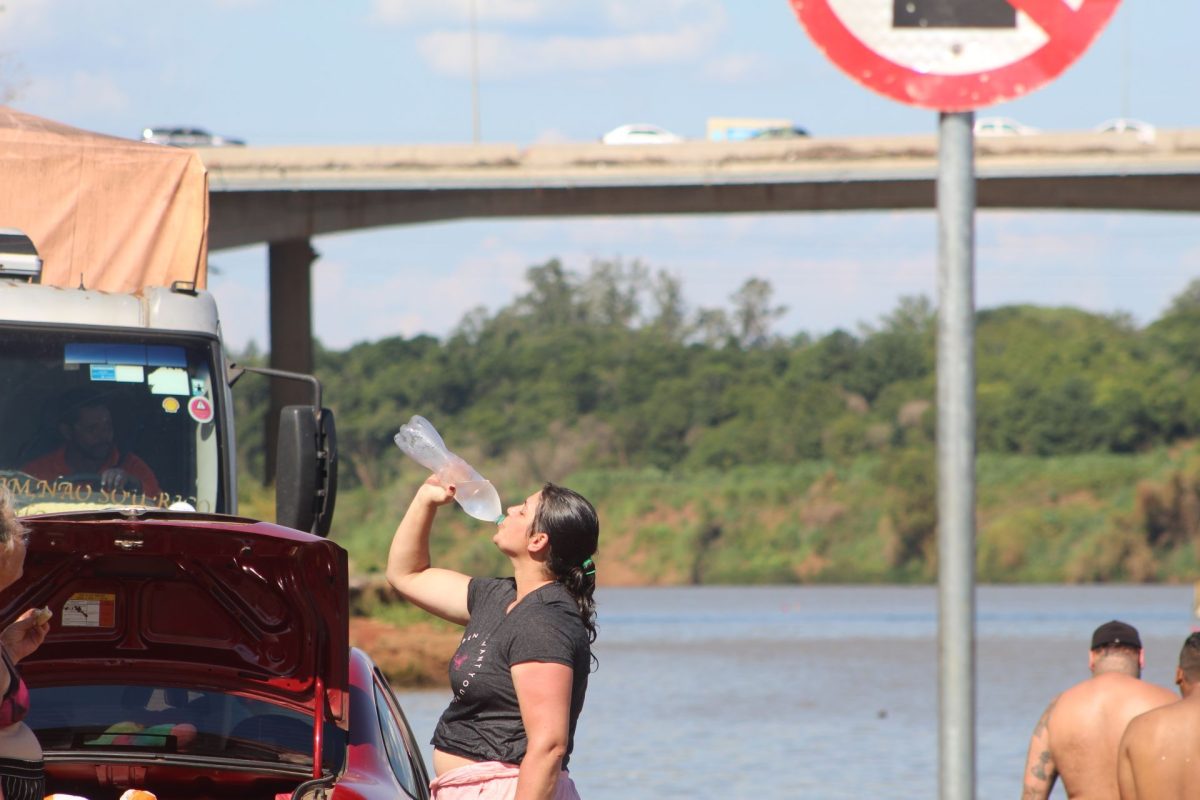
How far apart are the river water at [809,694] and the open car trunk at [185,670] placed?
1496 cm

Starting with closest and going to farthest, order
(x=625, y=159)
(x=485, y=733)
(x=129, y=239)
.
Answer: (x=485, y=733), (x=129, y=239), (x=625, y=159)

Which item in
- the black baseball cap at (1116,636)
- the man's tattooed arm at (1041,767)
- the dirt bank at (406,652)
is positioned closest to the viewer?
the black baseball cap at (1116,636)

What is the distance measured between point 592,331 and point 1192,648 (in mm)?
106744

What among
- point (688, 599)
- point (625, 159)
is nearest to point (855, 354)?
point (688, 599)

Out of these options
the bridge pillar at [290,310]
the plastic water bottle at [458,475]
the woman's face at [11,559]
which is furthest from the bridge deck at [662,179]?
the woman's face at [11,559]

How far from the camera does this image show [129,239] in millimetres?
9117

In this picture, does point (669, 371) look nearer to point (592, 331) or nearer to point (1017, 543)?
point (592, 331)

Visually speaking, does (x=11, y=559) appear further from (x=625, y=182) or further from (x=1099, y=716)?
(x=625, y=182)

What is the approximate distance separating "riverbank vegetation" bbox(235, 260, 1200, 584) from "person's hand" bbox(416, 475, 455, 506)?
2856 inches

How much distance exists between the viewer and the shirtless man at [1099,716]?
777 cm

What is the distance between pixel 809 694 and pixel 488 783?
98.5ft

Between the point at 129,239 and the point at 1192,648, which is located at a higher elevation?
the point at 129,239

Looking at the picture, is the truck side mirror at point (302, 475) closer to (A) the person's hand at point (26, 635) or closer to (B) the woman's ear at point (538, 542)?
(A) the person's hand at point (26, 635)

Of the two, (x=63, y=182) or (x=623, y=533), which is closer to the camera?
(x=63, y=182)
